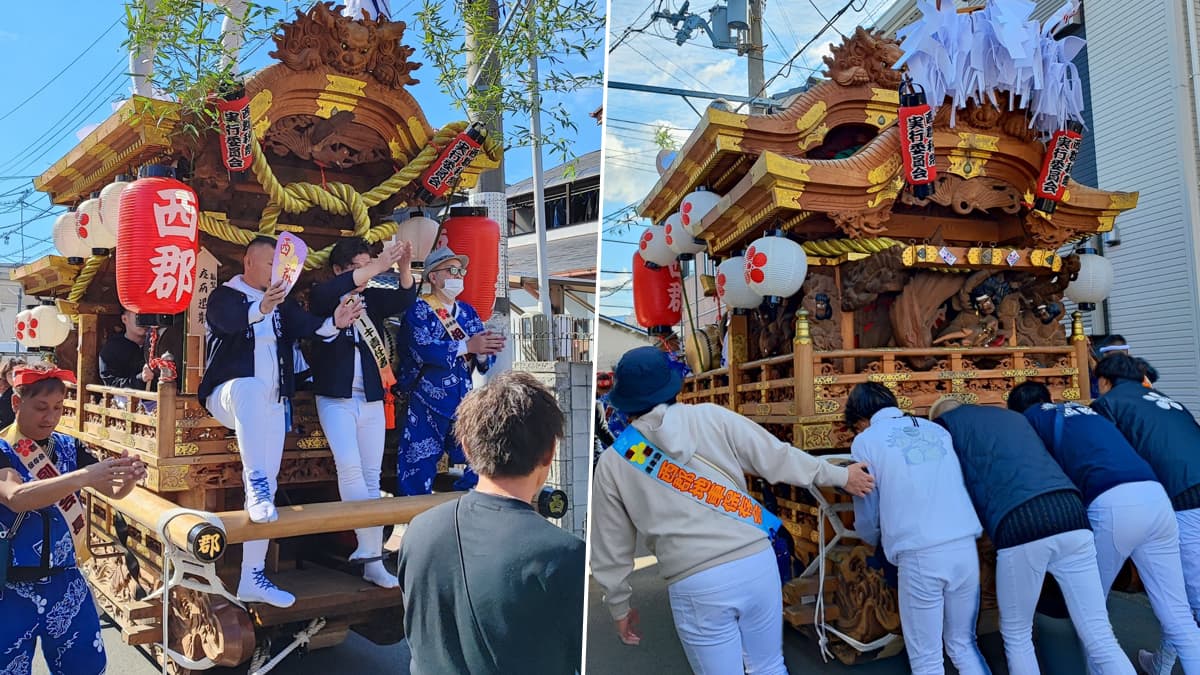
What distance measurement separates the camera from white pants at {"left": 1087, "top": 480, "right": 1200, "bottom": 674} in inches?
139

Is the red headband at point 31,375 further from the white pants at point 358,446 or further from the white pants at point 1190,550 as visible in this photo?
the white pants at point 1190,550

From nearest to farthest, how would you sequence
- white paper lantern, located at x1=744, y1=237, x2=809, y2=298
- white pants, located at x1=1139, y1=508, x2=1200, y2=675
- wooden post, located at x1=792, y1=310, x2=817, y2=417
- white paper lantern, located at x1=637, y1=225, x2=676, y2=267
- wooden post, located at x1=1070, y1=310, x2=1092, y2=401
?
white pants, located at x1=1139, y1=508, x2=1200, y2=675 < wooden post, located at x1=792, y1=310, x2=817, y2=417 < white paper lantern, located at x1=744, y1=237, x2=809, y2=298 < wooden post, located at x1=1070, y1=310, x2=1092, y2=401 < white paper lantern, located at x1=637, y1=225, x2=676, y2=267

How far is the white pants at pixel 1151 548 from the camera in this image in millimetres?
3541

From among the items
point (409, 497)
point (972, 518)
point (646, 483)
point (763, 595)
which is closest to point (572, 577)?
point (646, 483)

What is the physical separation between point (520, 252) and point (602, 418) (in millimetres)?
1178

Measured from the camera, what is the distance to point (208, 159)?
339 cm

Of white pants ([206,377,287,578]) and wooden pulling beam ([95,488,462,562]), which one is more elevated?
white pants ([206,377,287,578])

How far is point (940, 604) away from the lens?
10.6ft

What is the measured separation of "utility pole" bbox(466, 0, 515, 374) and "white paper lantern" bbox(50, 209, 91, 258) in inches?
77.1

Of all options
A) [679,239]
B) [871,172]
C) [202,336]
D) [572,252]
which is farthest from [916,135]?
[202,336]

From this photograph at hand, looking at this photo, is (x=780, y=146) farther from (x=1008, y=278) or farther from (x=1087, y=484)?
(x=1087, y=484)

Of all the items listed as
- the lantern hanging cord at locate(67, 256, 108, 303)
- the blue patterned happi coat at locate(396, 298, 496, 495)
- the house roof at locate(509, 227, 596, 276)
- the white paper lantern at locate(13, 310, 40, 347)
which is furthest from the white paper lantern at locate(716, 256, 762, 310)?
the white paper lantern at locate(13, 310, 40, 347)

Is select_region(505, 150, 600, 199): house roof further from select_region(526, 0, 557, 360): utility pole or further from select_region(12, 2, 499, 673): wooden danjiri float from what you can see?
select_region(12, 2, 499, 673): wooden danjiri float

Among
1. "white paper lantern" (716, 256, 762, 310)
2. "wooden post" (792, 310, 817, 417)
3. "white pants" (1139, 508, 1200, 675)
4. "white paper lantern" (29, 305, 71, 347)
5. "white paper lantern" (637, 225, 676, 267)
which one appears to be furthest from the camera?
"white paper lantern" (637, 225, 676, 267)
